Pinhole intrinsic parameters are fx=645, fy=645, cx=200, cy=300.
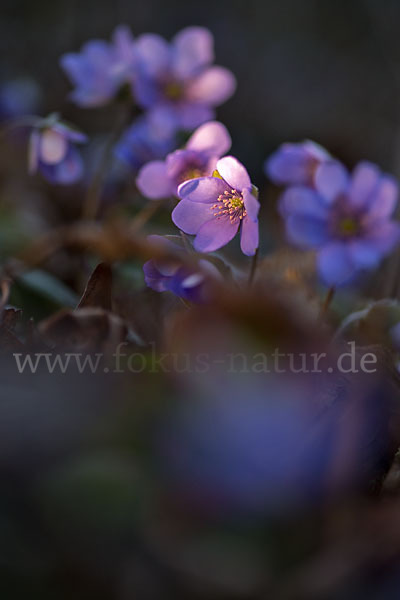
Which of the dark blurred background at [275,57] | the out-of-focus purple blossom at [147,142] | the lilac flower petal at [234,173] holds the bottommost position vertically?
the dark blurred background at [275,57]

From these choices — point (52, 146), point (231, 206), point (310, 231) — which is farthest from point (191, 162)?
point (52, 146)

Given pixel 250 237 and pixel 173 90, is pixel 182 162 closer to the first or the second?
pixel 250 237

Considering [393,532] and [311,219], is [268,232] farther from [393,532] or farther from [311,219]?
[393,532]

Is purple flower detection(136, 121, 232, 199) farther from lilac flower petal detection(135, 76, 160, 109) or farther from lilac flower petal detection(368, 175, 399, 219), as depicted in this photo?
lilac flower petal detection(135, 76, 160, 109)

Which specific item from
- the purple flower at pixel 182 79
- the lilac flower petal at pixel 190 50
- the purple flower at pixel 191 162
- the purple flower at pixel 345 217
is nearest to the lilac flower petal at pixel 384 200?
the purple flower at pixel 345 217

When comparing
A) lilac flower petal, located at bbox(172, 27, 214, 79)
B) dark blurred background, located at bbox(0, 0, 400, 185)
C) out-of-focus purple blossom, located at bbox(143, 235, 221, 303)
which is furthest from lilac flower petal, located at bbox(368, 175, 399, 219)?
dark blurred background, located at bbox(0, 0, 400, 185)

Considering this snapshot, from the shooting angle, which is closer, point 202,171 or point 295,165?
point 202,171

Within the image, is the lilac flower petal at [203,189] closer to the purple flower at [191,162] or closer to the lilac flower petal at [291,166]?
the purple flower at [191,162]

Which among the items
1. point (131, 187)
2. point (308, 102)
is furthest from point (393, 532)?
point (308, 102)
